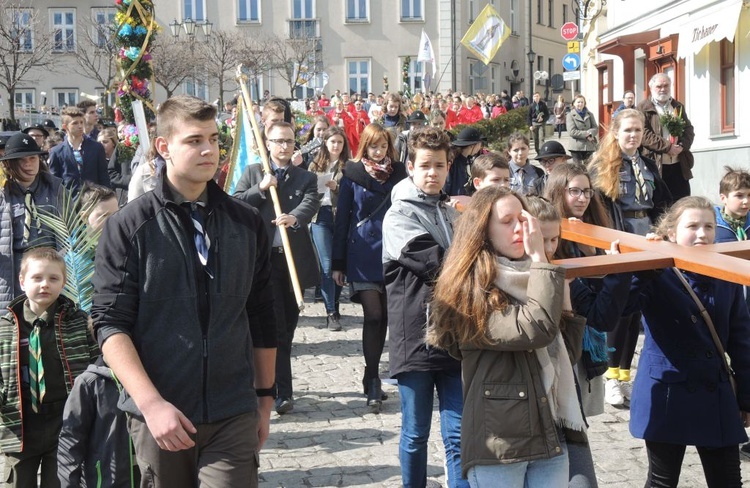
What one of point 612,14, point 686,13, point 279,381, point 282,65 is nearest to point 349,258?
point 279,381

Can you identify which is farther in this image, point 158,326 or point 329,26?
point 329,26

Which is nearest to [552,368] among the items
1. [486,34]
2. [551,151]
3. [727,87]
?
[551,151]

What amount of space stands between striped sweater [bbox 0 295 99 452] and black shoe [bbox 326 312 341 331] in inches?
213

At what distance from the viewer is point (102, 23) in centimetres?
5188

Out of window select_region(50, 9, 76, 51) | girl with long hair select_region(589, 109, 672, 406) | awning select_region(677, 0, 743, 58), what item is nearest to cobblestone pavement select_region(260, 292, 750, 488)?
girl with long hair select_region(589, 109, 672, 406)

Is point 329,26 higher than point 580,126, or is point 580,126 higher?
point 329,26

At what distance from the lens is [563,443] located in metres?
3.88

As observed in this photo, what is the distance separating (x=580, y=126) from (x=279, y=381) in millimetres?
11705

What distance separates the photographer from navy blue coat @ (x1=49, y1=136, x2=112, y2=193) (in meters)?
11.1

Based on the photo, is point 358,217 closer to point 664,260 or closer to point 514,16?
point 664,260

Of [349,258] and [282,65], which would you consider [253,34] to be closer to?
[282,65]

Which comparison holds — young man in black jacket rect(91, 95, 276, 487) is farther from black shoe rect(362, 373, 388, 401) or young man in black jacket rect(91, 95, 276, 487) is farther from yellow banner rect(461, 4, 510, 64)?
yellow banner rect(461, 4, 510, 64)

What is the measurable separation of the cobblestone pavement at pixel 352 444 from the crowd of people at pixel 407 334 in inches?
24.1

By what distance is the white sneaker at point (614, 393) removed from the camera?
7289 millimetres
